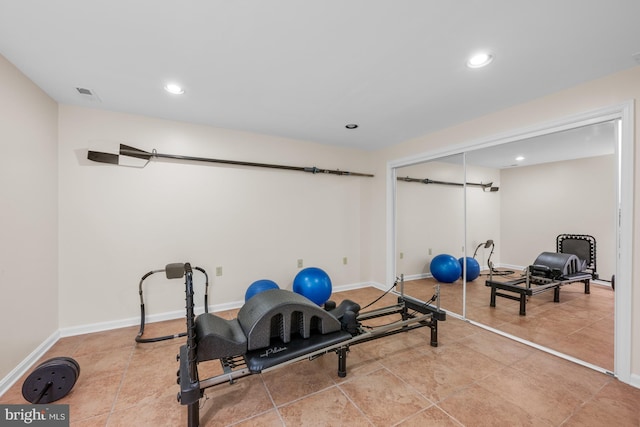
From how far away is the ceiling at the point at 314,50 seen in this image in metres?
1.51

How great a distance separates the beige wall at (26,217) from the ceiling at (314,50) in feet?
0.97

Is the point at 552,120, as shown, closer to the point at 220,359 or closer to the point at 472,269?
the point at 472,269

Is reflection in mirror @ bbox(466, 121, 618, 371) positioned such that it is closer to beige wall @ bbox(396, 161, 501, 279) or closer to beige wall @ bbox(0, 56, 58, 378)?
beige wall @ bbox(396, 161, 501, 279)

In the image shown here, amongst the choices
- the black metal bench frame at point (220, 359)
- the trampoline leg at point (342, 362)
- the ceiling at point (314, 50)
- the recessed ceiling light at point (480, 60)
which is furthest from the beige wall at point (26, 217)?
the recessed ceiling light at point (480, 60)

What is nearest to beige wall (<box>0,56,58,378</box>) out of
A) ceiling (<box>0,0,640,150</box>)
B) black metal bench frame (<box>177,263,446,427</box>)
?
ceiling (<box>0,0,640,150</box>)

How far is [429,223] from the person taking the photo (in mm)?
4176

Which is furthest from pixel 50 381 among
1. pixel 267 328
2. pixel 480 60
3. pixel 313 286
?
pixel 480 60

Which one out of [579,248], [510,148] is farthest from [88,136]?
[579,248]

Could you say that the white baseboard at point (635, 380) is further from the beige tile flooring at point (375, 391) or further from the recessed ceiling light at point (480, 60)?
the recessed ceiling light at point (480, 60)

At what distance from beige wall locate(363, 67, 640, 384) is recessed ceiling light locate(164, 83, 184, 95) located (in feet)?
10.8

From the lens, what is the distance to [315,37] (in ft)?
5.75

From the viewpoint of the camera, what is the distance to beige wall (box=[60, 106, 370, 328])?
2.85 meters

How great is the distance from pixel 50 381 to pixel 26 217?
145cm

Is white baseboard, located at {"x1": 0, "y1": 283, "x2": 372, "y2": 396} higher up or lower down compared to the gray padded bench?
lower down
